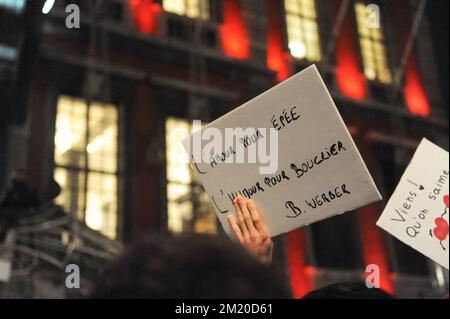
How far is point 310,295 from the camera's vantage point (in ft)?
3.83

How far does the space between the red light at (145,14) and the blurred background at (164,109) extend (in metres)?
0.02

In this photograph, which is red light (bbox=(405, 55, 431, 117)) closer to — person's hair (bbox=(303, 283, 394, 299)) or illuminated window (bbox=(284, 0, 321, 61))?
illuminated window (bbox=(284, 0, 321, 61))

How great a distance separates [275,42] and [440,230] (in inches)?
292

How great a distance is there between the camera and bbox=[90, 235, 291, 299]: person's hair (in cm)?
77

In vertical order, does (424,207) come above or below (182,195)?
below

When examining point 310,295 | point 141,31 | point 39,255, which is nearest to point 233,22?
point 141,31

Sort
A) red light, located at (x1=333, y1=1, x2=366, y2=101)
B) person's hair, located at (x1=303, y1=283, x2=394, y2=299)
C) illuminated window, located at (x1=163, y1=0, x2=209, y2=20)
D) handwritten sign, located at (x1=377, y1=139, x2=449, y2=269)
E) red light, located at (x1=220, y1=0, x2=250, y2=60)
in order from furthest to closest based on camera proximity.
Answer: red light, located at (x1=333, y1=1, x2=366, y2=101)
red light, located at (x1=220, y1=0, x2=250, y2=60)
illuminated window, located at (x1=163, y1=0, x2=209, y2=20)
handwritten sign, located at (x1=377, y1=139, x2=449, y2=269)
person's hair, located at (x1=303, y1=283, x2=394, y2=299)

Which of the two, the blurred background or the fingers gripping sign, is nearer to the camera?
the fingers gripping sign

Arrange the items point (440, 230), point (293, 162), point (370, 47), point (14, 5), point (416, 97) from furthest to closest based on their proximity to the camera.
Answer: point (416, 97)
point (370, 47)
point (14, 5)
point (440, 230)
point (293, 162)

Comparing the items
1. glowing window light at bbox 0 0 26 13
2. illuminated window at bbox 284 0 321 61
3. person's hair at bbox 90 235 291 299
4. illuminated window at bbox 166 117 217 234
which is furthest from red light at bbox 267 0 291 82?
person's hair at bbox 90 235 291 299

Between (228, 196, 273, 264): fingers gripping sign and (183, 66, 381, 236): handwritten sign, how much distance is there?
125 mm

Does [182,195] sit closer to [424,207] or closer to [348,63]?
[348,63]

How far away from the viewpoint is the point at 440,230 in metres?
2.16

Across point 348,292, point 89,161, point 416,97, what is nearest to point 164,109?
point 89,161
